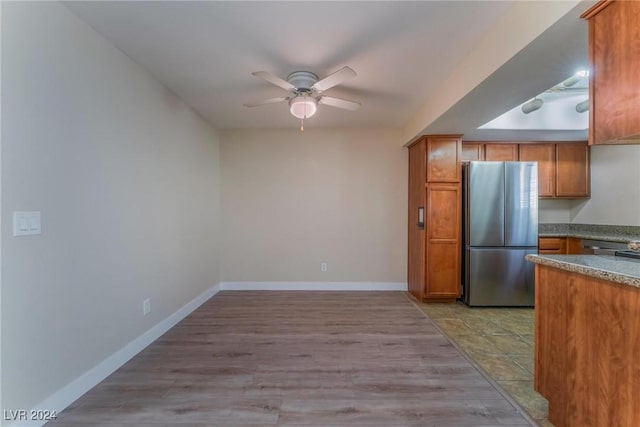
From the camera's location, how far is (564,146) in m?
4.11

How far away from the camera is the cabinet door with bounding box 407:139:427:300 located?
150 inches

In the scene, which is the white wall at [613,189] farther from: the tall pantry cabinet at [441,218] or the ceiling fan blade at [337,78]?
the ceiling fan blade at [337,78]

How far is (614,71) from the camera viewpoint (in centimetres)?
133

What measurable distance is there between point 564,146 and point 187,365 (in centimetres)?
543

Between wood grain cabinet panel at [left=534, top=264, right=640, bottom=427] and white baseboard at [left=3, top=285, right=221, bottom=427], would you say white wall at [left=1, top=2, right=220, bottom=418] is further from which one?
wood grain cabinet panel at [left=534, top=264, right=640, bottom=427]

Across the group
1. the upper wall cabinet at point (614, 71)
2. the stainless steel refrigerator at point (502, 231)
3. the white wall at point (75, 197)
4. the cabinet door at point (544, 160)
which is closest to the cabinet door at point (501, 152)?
the cabinet door at point (544, 160)

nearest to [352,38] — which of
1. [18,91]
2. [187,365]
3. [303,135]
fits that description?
[18,91]

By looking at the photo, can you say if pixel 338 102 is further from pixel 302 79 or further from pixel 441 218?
pixel 441 218

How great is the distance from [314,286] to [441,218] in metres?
2.09

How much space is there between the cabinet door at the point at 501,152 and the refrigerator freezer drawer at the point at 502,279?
4.50 feet

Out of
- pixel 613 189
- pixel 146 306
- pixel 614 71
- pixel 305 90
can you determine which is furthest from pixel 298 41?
pixel 613 189

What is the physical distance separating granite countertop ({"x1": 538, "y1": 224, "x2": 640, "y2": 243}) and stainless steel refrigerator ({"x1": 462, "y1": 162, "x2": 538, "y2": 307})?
84 centimetres

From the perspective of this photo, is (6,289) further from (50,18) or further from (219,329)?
(219,329)

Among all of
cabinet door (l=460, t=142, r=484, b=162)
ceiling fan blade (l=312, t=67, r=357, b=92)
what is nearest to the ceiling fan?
ceiling fan blade (l=312, t=67, r=357, b=92)
